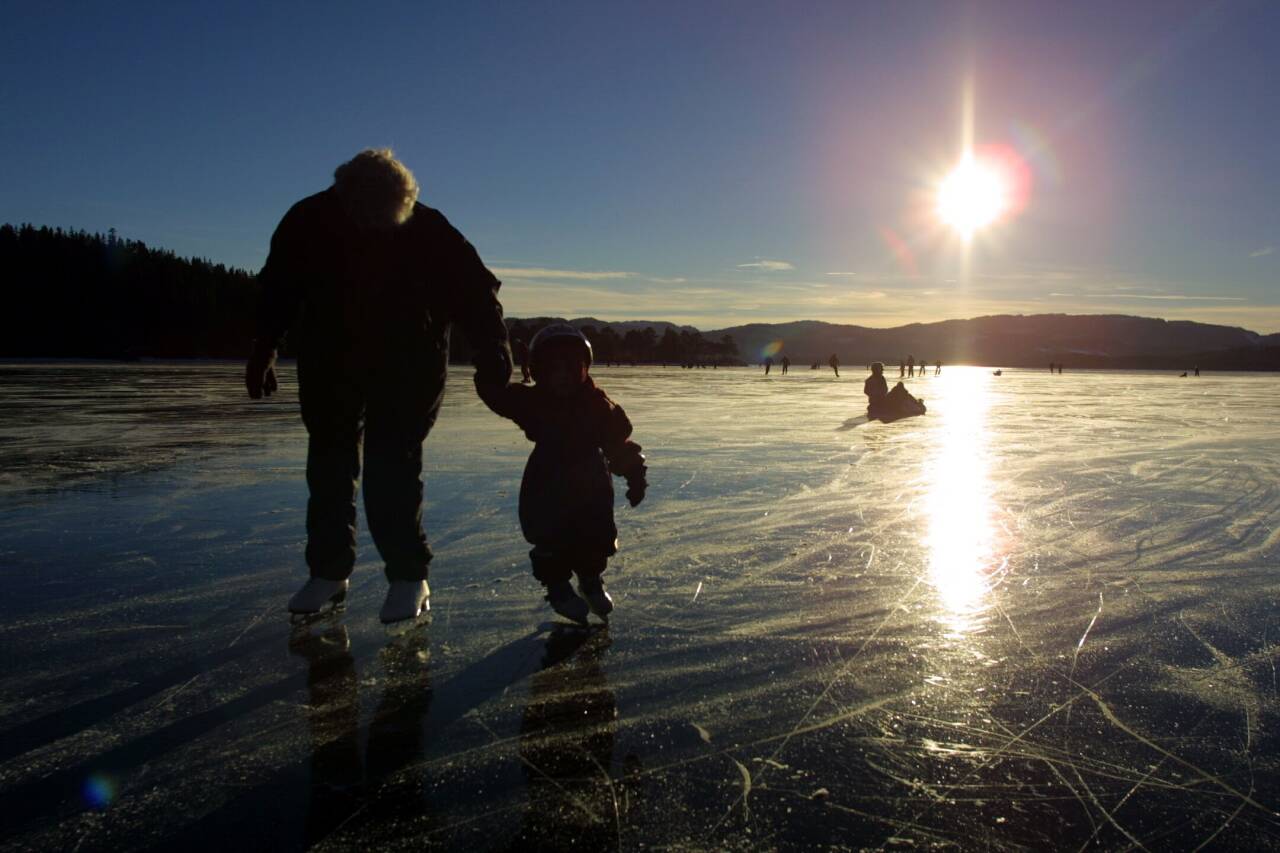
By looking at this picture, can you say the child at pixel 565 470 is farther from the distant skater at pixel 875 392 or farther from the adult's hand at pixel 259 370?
the distant skater at pixel 875 392

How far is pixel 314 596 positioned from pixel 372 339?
955 mm

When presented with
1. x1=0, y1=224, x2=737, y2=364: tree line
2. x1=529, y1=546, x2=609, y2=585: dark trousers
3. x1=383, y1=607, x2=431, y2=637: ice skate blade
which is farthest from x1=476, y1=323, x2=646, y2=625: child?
x1=0, y1=224, x2=737, y2=364: tree line

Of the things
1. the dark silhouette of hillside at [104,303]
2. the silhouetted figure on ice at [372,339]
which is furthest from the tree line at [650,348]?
the silhouetted figure on ice at [372,339]

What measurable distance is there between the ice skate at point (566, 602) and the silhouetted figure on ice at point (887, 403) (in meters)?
12.5

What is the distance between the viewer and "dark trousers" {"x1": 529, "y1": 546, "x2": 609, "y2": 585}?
9.91 feet

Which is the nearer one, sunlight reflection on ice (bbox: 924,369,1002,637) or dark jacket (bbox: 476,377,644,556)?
dark jacket (bbox: 476,377,644,556)

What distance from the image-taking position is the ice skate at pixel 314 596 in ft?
9.94

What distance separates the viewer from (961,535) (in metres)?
4.62

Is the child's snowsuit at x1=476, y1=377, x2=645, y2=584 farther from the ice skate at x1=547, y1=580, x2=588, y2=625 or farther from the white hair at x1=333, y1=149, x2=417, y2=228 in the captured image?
the white hair at x1=333, y1=149, x2=417, y2=228

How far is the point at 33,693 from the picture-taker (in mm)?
2307

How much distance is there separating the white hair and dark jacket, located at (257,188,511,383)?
61 mm

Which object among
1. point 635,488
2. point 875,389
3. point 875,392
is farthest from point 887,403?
point 635,488

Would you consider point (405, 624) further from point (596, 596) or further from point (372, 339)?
point (372, 339)

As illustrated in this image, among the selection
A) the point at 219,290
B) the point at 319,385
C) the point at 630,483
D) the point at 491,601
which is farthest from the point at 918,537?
the point at 219,290
